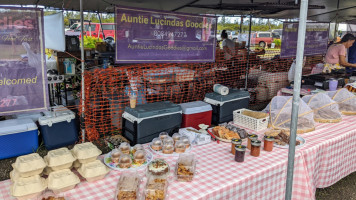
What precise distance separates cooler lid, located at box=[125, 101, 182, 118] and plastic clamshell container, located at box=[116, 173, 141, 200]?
1066 millimetres

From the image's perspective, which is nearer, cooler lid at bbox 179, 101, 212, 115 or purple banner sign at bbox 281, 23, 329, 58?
cooler lid at bbox 179, 101, 212, 115

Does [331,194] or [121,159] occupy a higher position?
[121,159]

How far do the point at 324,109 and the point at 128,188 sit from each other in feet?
9.20

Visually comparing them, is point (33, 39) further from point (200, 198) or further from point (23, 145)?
point (200, 198)

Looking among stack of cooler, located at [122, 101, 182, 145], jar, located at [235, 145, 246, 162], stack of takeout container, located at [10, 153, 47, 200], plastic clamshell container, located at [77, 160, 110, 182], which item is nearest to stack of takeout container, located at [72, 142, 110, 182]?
plastic clamshell container, located at [77, 160, 110, 182]

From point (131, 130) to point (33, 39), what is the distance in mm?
1338

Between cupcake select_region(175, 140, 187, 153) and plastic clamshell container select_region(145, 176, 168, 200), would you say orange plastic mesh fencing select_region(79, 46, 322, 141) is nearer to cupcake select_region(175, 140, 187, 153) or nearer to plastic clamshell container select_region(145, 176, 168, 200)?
cupcake select_region(175, 140, 187, 153)

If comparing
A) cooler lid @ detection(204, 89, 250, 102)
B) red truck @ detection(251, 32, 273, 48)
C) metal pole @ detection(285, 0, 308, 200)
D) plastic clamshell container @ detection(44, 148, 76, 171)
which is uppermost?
red truck @ detection(251, 32, 273, 48)

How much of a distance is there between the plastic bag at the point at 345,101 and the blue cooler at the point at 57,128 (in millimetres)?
3658

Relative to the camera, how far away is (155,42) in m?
3.62

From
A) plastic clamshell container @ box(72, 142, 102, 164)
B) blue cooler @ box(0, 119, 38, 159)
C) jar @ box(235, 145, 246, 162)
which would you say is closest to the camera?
plastic clamshell container @ box(72, 142, 102, 164)

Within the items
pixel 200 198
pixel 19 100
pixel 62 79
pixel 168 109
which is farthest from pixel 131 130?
pixel 62 79

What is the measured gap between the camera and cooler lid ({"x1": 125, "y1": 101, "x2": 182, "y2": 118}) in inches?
112

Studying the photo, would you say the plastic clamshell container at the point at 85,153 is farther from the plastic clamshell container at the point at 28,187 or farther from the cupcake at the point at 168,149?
the cupcake at the point at 168,149
